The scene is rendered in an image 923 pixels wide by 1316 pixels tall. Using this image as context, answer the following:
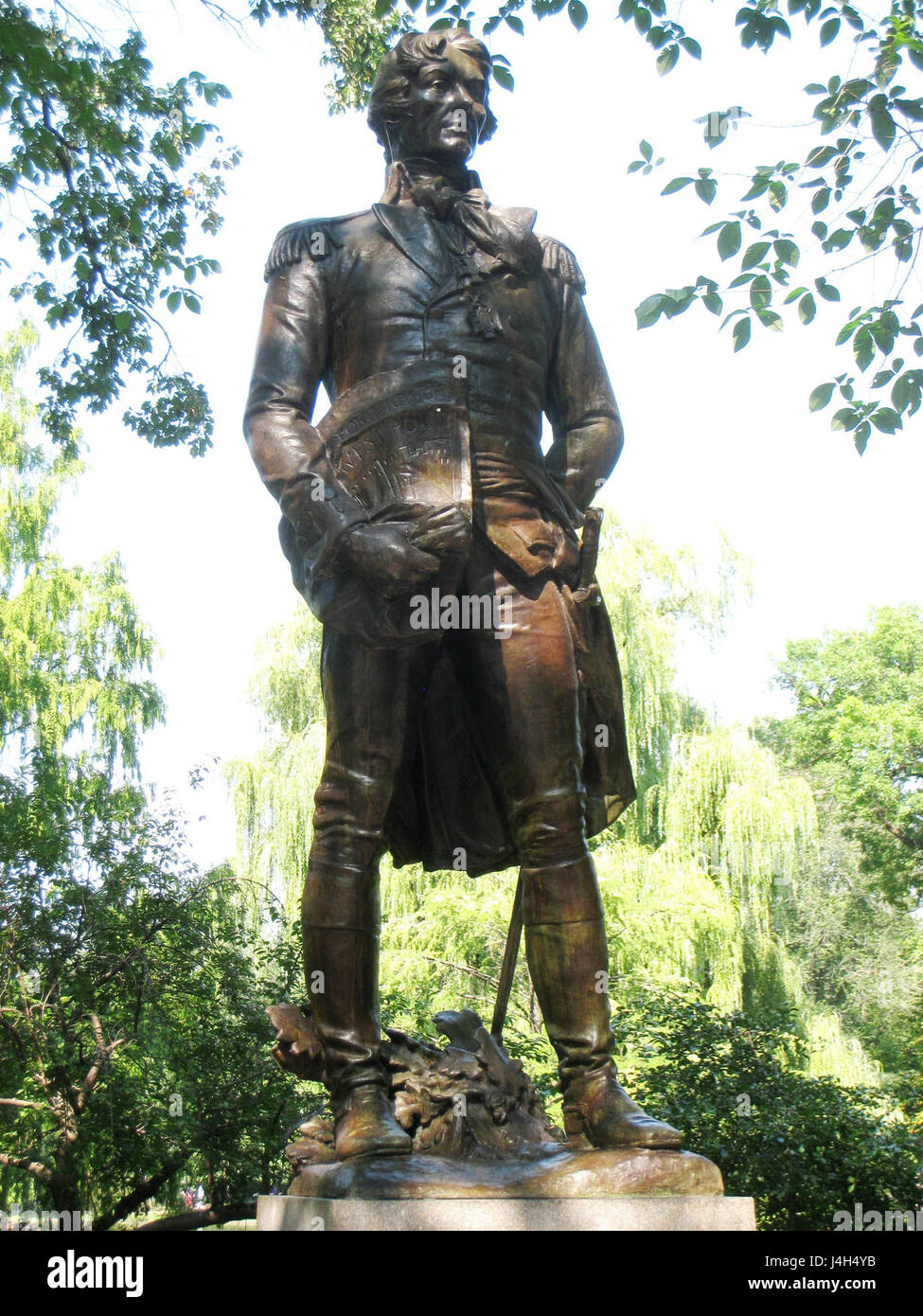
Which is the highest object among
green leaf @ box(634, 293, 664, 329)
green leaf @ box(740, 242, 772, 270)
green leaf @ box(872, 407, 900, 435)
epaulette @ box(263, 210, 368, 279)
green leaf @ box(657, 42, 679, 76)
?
green leaf @ box(657, 42, 679, 76)

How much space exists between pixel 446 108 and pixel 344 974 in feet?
8.16

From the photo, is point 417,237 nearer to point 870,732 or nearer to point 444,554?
point 444,554

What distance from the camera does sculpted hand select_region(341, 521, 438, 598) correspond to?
10.4 ft

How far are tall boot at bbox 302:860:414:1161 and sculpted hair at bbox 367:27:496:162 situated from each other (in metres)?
2.25

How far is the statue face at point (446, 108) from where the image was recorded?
12.7 feet

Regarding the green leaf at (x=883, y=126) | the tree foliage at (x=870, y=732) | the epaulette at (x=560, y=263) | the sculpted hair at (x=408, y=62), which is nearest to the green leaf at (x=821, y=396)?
the green leaf at (x=883, y=126)

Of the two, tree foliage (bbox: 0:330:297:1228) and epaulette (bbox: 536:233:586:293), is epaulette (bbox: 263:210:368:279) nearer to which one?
epaulette (bbox: 536:233:586:293)

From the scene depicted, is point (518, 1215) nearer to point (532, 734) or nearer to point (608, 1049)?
point (608, 1049)

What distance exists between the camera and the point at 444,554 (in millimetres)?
3301

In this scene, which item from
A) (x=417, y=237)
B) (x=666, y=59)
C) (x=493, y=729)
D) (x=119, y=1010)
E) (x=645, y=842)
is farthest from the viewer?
(x=645, y=842)

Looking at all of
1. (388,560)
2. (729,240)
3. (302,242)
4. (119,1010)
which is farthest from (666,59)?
(119,1010)

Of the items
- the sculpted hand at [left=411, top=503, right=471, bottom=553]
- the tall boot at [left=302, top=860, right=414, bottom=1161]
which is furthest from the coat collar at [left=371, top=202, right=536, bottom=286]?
the tall boot at [left=302, top=860, right=414, bottom=1161]

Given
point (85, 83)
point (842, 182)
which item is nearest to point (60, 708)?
point (85, 83)
